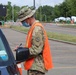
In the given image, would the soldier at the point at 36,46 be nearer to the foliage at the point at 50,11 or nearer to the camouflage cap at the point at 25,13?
the camouflage cap at the point at 25,13

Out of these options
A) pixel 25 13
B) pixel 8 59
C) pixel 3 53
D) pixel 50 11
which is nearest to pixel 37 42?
pixel 25 13

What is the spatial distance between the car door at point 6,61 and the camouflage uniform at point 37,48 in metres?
0.75

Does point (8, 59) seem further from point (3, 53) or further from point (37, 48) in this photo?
point (37, 48)

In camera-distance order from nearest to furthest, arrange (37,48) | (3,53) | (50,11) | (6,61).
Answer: (6,61)
(3,53)
(37,48)
(50,11)

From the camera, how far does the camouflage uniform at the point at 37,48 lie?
5.44 meters

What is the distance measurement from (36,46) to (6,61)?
1.09 m

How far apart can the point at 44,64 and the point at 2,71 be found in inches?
60.2

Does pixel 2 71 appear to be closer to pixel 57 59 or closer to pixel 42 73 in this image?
pixel 42 73

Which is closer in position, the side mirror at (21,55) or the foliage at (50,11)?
the side mirror at (21,55)

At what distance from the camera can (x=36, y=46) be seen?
17.9ft

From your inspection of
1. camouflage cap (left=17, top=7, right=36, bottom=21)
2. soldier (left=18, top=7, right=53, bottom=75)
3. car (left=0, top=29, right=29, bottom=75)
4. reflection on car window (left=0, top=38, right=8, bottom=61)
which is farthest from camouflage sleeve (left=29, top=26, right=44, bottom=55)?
reflection on car window (left=0, top=38, right=8, bottom=61)

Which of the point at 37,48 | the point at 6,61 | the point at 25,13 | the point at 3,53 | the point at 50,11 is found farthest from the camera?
the point at 50,11

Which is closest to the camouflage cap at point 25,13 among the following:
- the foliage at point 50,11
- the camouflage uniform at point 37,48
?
the camouflage uniform at point 37,48

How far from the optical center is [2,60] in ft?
14.5
